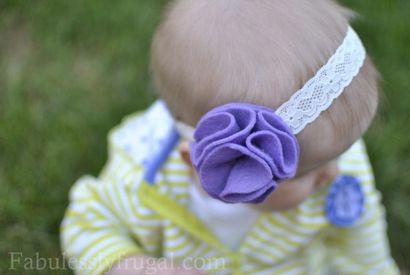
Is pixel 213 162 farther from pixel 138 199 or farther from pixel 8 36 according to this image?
pixel 8 36

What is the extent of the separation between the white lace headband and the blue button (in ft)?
1.36

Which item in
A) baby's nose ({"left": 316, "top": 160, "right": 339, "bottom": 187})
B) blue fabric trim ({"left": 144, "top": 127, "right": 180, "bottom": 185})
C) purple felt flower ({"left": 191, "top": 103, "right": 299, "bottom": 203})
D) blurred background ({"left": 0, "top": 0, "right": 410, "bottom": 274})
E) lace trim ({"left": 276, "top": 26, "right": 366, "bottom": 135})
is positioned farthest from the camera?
blurred background ({"left": 0, "top": 0, "right": 410, "bottom": 274})

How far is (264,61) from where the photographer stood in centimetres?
101

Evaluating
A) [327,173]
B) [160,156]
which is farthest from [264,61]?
[160,156]

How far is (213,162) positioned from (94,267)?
2.02 ft

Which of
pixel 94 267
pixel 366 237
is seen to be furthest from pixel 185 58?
pixel 366 237

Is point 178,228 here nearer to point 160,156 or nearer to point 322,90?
point 160,156

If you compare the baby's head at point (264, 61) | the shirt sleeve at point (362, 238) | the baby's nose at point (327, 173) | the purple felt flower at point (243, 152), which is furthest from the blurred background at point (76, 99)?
the purple felt flower at point (243, 152)

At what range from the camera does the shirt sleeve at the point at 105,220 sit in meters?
1.42

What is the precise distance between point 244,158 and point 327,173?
1.28ft

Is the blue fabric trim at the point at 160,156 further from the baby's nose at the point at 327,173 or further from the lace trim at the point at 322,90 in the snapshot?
the lace trim at the point at 322,90

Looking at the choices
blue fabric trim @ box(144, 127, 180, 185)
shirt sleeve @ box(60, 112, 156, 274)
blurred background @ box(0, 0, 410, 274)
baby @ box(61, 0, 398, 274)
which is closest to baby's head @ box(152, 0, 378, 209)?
baby @ box(61, 0, 398, 274)

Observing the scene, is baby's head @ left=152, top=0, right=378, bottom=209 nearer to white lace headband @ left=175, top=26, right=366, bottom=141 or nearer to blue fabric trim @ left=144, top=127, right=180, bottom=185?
white lace headband @ left=175, top=26, right=366, bottom=141

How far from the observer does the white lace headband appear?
3.31ft
